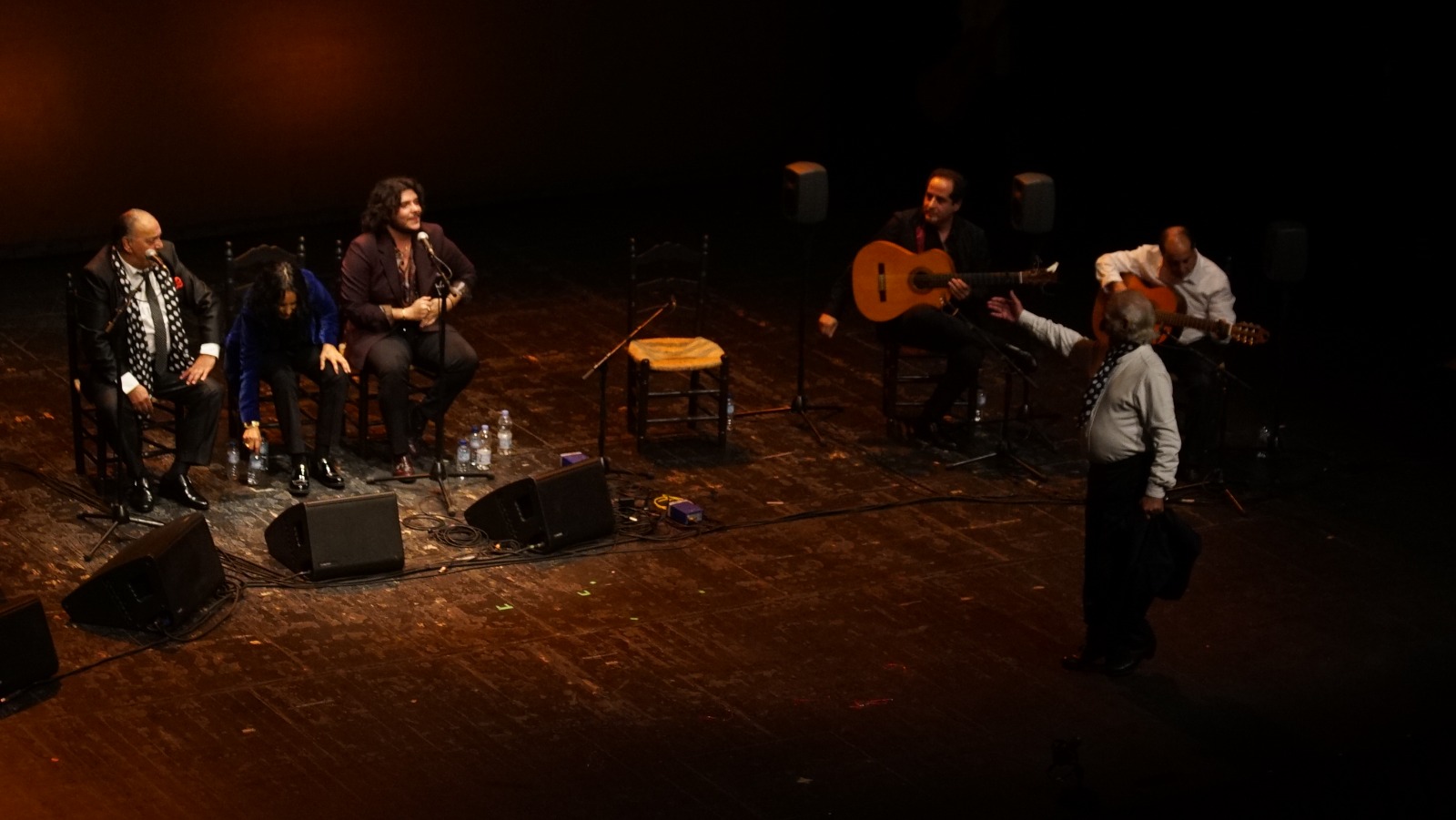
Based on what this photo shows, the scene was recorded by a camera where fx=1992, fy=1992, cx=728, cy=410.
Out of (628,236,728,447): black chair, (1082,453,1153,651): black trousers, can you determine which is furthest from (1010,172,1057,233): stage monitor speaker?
(1082,453,1153,651): black trousers

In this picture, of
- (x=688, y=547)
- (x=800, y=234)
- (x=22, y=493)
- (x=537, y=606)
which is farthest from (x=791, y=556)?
(x=800, y=234)

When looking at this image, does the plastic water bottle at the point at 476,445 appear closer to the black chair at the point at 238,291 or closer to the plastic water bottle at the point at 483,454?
the plastic water bottle at the point at 483,454

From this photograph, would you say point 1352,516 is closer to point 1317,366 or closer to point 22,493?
point 1317,366

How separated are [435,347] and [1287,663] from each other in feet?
11.5

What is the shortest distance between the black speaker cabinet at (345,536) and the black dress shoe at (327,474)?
2.45ft

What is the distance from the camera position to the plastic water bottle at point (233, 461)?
775 cm

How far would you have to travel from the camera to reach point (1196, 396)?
8.03 meters

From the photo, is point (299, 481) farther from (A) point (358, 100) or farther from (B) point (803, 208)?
(A) point (358, 100)

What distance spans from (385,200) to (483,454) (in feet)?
3.53

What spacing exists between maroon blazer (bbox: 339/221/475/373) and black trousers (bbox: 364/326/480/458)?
73mm

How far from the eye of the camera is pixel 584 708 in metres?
6.05

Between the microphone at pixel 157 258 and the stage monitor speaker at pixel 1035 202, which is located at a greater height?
the stage monitor speaker at pixel 1035 202

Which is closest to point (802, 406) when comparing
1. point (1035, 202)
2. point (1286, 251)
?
point (1035, 202)

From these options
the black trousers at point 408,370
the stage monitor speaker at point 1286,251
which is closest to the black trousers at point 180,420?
the black trousers at point 408,370
